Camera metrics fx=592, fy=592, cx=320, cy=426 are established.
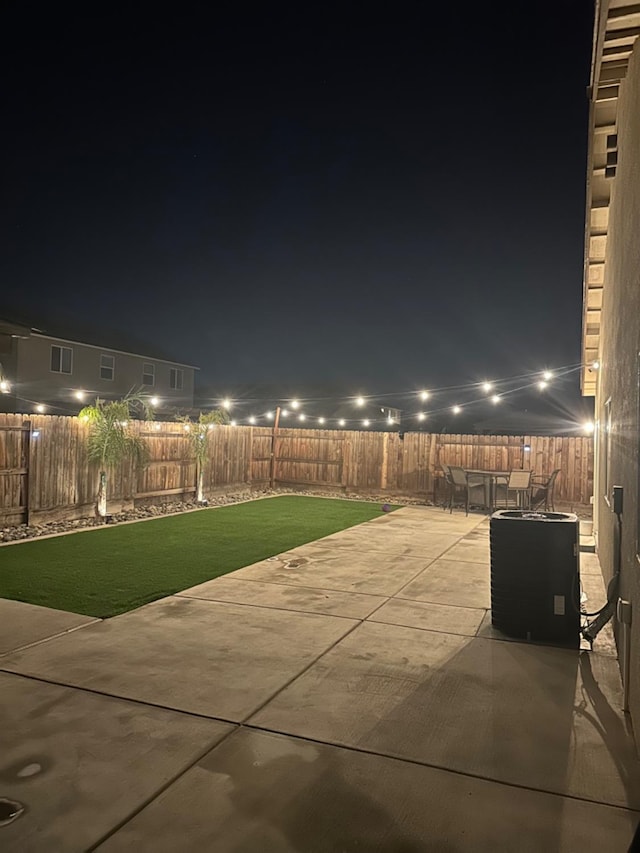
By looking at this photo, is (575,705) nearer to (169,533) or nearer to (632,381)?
(632,381)

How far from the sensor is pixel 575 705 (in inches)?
136

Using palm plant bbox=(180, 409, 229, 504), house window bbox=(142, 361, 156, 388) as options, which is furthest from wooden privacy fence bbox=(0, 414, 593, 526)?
house window bbox=(142, 361, 156, 388)

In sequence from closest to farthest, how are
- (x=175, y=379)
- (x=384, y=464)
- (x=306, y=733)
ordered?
(x=306, y=733) < (x=384, y=464) < (x=175, y=379)

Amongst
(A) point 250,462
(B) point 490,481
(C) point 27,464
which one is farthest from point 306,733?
(A) point 250,462

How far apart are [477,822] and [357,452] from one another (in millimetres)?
12981

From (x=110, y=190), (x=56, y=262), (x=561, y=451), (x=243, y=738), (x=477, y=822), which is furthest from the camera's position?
(x=56, y=262)

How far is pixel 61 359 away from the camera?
1980 cm

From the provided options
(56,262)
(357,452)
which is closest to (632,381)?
(357,452)

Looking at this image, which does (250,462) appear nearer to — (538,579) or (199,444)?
(199,444)

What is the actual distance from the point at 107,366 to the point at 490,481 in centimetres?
1469

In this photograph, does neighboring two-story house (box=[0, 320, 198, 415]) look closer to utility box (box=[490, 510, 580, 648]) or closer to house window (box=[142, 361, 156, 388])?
house window (box=[142, 361, 156, 388])

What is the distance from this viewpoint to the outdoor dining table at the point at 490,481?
1226cm

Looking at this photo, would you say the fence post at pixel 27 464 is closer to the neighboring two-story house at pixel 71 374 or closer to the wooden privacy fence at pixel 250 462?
the wooden privacy fence at pixel 250 462

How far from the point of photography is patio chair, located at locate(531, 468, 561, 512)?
39.6 ft
